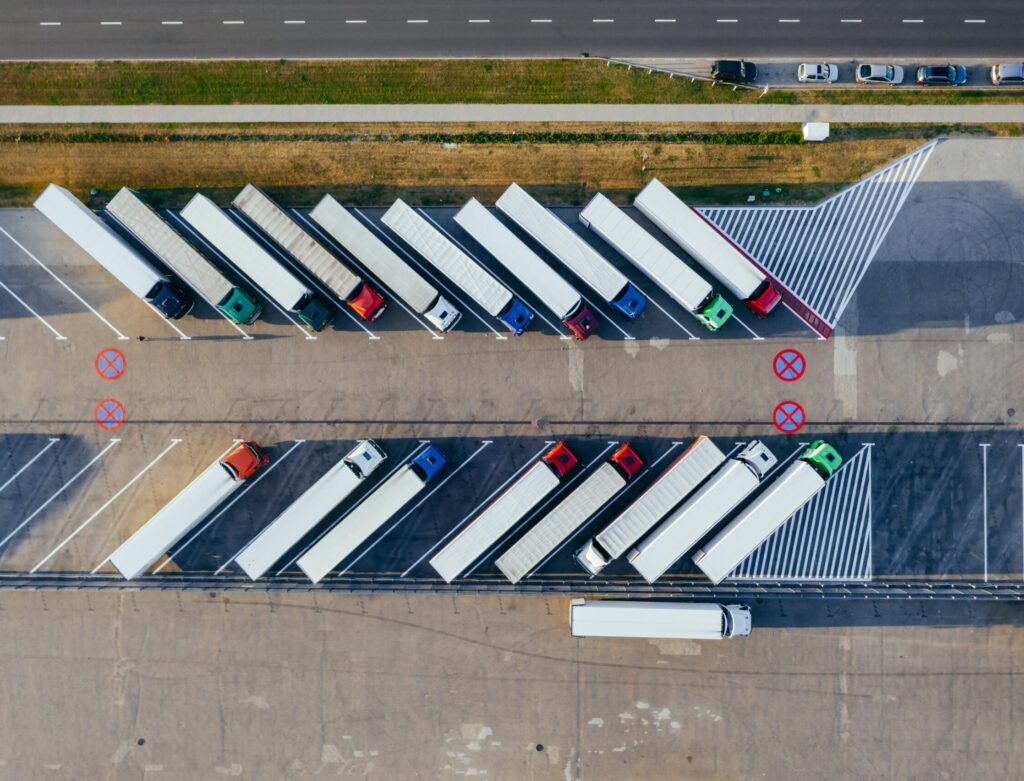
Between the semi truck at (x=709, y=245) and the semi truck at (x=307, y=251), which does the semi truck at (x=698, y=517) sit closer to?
the semi truck at (x=709, y=245)

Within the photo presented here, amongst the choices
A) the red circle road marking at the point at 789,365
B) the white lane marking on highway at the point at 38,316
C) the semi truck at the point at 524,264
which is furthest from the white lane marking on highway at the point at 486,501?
the white lane marking on highway at the point at 38,316

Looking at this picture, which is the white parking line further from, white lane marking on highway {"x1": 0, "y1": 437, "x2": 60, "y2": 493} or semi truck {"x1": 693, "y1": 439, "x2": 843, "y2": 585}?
semi truck {"x1": 693, "y1": 439, "x2": 843, "y2": 585}

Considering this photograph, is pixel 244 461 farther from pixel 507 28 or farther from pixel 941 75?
pixel 941 75

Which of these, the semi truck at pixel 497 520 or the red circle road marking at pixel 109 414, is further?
the red circle road marking at pixel 109 414

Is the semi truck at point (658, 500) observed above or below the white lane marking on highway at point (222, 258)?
below

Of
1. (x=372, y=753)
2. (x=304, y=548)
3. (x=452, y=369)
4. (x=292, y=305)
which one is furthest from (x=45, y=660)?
(x=452, y=369)

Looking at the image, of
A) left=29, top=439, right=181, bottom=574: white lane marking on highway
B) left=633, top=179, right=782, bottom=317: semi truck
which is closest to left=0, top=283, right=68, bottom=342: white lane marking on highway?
left=29, top=439, right=181, bottom=574: white lane marking on highway
